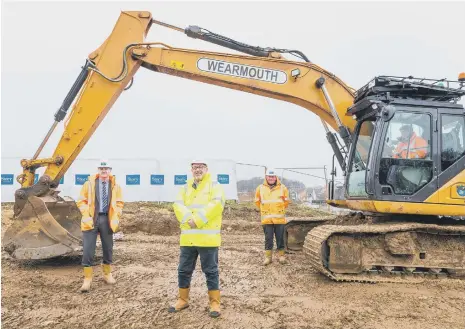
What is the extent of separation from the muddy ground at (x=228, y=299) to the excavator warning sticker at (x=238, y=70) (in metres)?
3.29

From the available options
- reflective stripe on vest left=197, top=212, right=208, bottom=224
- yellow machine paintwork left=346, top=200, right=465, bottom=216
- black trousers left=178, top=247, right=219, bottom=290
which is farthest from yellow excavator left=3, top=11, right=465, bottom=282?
reflective stripe on vest left=197, top=212, right=208, bottom=224

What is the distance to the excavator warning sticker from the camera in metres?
7.68

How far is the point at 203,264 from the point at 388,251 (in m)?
3.06

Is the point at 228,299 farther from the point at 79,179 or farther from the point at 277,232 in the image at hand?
the point at 79,179

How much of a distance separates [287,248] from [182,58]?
13.7 ft

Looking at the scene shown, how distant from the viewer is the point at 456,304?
5.38m

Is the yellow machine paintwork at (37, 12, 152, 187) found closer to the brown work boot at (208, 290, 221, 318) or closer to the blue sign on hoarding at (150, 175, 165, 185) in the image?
the brown work boot at (208, 290, 221, 318)

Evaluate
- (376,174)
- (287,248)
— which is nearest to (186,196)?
(376,174)

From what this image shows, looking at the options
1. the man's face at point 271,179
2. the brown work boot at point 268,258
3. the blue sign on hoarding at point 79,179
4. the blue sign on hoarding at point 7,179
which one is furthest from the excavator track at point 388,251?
the blue sign on hoarding at point 7,179

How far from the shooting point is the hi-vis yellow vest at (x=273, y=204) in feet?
26.3

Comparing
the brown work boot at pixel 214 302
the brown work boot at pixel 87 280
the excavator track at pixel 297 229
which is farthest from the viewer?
the excavator track at pixel 297 229

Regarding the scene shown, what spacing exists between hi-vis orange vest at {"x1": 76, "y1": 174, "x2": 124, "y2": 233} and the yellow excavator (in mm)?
1002

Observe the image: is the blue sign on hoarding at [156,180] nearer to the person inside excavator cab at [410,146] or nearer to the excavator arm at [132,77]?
the excavator arm at [132,77]

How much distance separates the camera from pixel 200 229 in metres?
4.89
